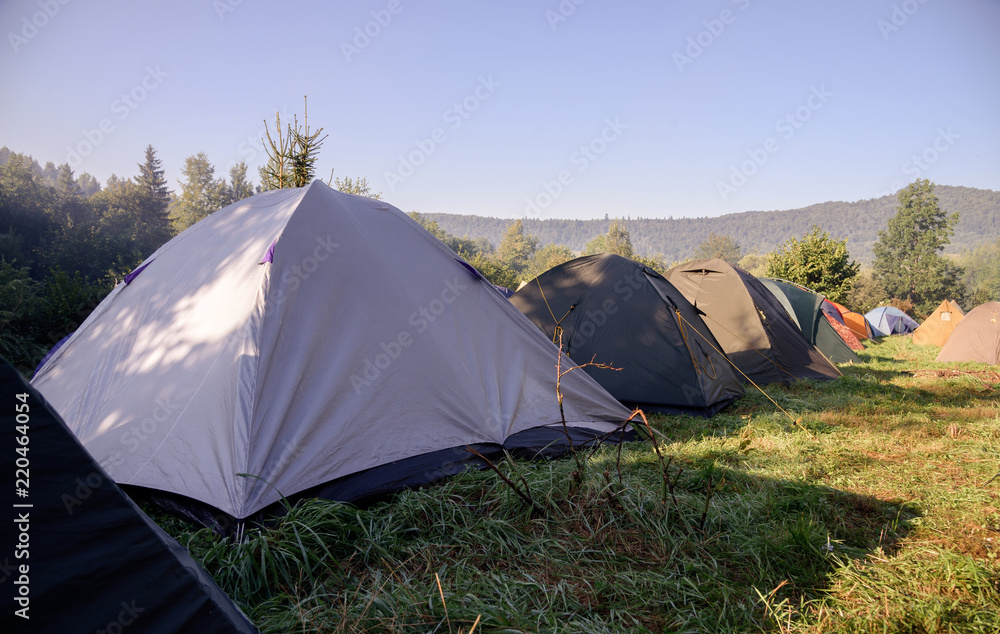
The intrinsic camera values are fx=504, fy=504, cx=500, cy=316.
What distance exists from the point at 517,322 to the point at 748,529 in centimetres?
221

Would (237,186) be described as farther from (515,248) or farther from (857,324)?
(857,324)

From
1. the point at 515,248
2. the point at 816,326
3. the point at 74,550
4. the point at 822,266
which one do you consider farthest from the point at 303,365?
the point at 515,248

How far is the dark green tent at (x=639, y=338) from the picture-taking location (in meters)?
5.60

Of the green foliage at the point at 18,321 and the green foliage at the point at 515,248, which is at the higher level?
the green foliage at the point at 515,248

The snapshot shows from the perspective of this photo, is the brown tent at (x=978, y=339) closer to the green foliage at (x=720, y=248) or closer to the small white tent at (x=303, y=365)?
the small white tent at (x=303, y=365)

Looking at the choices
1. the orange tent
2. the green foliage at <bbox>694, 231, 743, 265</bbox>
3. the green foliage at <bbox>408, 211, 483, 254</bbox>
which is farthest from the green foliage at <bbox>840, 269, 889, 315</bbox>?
the green foliage at <bbox>694, 231, 743, 265</bbox>

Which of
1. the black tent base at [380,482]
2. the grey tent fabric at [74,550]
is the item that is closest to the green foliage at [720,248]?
the black tent base at [380,482]

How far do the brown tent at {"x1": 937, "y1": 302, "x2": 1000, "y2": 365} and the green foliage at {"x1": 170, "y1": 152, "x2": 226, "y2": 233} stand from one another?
177 ft

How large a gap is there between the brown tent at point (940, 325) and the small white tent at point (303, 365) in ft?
52.5

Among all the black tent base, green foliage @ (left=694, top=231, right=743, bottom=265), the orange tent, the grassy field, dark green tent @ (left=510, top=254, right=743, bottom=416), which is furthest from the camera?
green foliage @ (left=694, top=231, right=743, bottom=265)

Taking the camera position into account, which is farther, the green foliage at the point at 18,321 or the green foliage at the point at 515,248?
the green foliage at the point at 515,248

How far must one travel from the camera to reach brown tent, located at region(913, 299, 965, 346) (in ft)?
48.1

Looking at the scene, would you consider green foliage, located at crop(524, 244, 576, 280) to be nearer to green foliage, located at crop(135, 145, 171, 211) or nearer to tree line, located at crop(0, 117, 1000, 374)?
tree line, located at crop(0, 117, 1000, 374)

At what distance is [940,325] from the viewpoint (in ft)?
49.2
